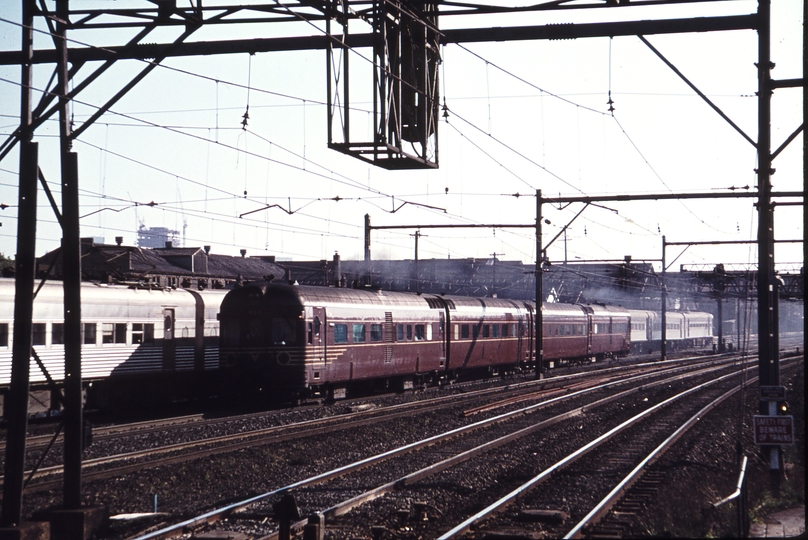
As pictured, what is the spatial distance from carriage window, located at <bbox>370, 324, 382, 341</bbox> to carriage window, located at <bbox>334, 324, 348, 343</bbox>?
156 cm

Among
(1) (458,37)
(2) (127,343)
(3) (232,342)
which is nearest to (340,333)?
(3) (232,342)

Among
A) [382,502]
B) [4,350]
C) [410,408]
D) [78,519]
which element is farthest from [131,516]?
[410,408]

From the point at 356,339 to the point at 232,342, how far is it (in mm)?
3507

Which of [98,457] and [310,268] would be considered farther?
[310,268]

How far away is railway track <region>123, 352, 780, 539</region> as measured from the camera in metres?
10.8

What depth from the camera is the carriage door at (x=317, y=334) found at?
2342 cm

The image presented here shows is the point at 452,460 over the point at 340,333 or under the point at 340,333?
under

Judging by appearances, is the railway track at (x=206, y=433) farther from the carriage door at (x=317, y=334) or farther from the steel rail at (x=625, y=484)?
the steel rail at (x=625, y=484)

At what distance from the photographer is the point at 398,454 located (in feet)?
52.1

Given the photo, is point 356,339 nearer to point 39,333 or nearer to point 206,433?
point 206,433

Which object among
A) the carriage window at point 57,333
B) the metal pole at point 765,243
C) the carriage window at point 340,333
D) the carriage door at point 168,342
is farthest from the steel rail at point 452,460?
the carriage window at point 57,333

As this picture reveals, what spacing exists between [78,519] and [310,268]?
63.4 meters

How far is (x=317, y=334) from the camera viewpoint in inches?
932

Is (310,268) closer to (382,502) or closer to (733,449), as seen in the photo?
(733,449)
